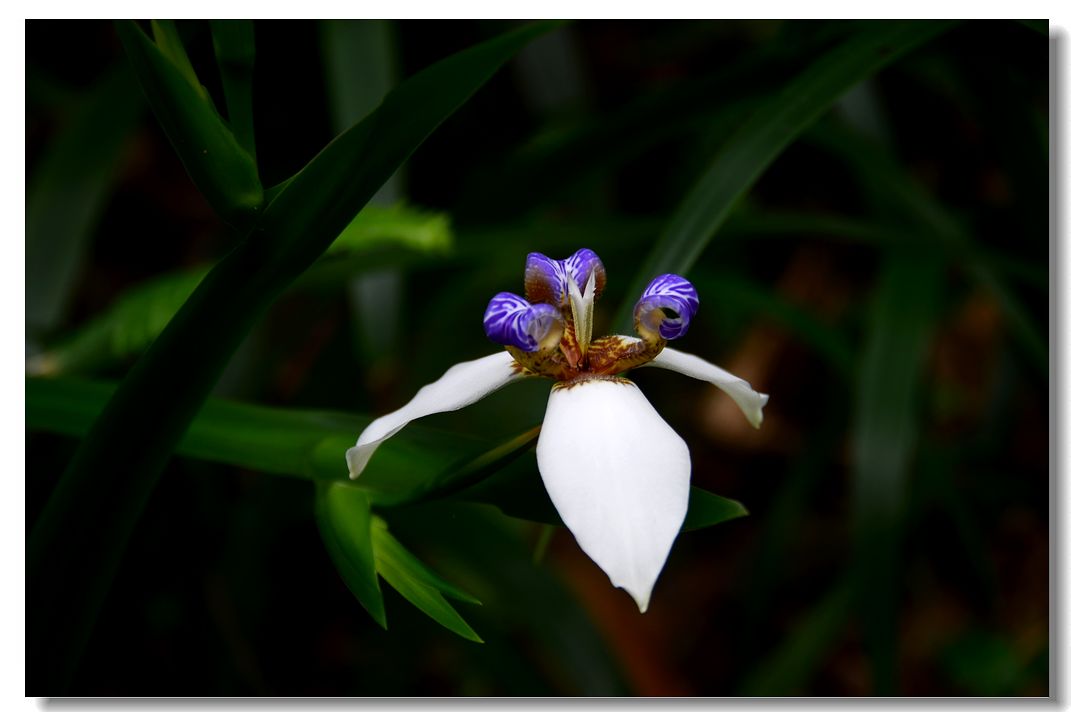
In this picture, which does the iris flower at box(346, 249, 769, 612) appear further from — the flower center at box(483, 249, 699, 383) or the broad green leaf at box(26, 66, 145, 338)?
the broad green leaf at box(26, 66, 145, 338)

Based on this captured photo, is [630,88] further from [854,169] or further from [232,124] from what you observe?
[232,124]

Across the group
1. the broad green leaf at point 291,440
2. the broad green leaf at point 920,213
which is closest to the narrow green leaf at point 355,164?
the broad green leaf at point 291,440

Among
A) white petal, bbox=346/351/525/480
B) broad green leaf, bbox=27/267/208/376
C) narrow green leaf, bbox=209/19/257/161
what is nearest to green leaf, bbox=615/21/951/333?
white petal, bbox=346/351/525/480

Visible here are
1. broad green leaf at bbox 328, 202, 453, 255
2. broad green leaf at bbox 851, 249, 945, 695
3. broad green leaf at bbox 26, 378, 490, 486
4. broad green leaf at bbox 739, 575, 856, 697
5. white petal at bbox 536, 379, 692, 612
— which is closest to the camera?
white petal at bbox 536, 379, 692, 612

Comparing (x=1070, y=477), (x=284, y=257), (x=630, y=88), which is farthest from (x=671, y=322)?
(x=630, y=88)

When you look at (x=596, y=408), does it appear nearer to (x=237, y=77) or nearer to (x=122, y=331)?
(x=237, y=77)

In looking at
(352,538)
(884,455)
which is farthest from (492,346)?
(352,538)
